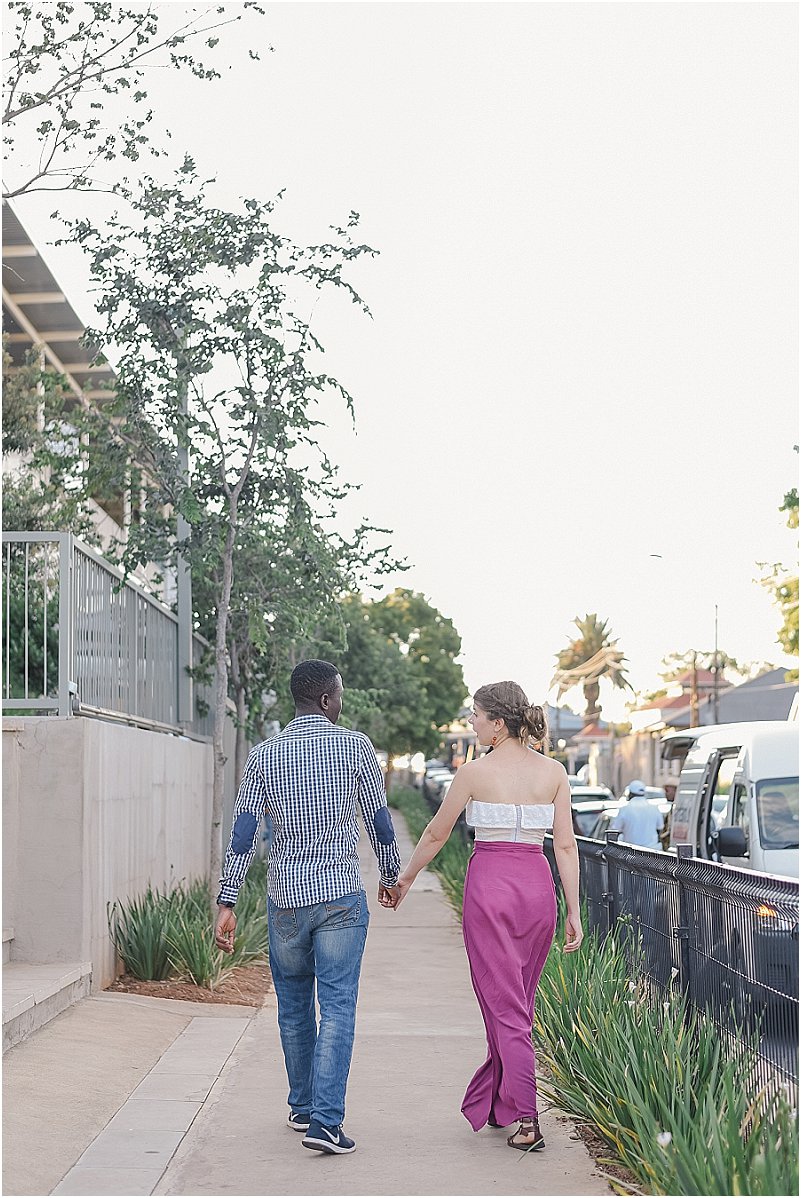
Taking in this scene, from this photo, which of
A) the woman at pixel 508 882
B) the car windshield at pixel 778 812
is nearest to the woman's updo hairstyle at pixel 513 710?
the woman at pixel 508 882

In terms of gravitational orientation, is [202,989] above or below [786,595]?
below

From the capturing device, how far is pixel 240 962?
12.4 m

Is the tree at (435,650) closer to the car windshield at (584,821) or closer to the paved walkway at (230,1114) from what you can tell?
the car windshield at (584,821)

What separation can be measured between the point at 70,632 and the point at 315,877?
4.86 metres

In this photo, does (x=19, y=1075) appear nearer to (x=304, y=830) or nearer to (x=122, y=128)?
(x=304, y=830)

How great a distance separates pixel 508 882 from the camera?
6590 mm

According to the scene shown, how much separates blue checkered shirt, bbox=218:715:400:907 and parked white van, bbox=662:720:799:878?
519 centimetres

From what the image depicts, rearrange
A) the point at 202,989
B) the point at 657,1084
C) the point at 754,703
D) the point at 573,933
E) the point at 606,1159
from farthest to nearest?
the point at 754,703 → the point at 202,989 → the point at 573,933 → the point at 606,1159 → the point at 657,1084

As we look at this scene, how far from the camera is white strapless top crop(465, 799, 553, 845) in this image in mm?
6598

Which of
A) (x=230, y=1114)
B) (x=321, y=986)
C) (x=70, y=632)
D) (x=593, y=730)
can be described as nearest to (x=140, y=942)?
(x=70, y=632)

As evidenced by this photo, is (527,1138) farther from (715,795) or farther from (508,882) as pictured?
(715,795)

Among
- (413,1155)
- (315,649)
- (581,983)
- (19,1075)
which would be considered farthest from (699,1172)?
(315,649)

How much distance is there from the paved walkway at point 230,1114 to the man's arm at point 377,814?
3.75 ft

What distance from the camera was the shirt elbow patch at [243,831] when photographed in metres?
6.67
